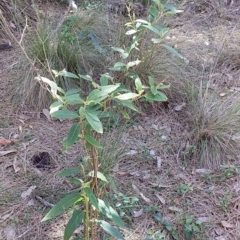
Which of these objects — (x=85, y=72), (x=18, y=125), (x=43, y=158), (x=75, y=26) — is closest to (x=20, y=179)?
(x=43, y=158)

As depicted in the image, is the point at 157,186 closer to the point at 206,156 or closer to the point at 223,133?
the point at 206,156

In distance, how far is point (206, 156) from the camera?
242 centimetres

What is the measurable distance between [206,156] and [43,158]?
101 cm

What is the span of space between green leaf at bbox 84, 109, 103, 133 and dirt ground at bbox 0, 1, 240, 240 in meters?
0.89

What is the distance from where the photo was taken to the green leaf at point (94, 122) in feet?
4.07

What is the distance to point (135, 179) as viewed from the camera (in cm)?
229

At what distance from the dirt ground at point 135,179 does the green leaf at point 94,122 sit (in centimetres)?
89

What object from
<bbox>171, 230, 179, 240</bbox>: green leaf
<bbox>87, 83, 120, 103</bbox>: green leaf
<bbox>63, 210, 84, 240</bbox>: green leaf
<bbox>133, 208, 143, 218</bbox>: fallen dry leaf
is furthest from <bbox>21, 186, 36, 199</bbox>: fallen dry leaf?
<bbox>87, 83, 120, 103</bbox>: green leaf

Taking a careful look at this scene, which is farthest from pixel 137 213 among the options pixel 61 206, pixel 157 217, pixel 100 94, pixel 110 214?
pixel 100 94

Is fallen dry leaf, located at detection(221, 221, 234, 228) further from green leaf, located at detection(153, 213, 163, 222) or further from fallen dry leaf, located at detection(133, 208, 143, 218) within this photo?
fallen dry leaf, located at detection(133, 208, 143, 218)

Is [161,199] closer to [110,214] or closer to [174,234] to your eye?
[174,234]

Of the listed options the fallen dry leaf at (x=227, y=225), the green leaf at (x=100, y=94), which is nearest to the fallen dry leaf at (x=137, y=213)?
the fallen dry leaf at (x=227, y=225)

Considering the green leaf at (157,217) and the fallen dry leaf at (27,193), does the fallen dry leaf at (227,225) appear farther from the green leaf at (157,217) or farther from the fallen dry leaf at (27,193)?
the fallen dry leaf at (27,193)

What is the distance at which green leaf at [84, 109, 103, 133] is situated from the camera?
4.07 feet
